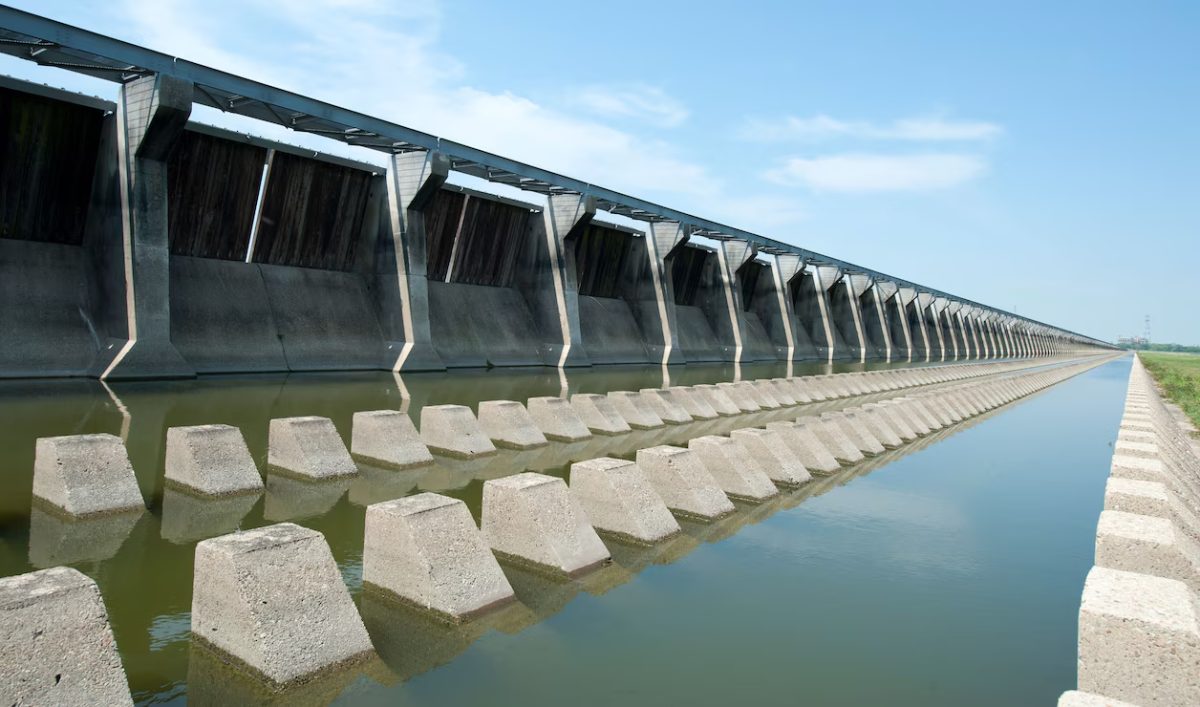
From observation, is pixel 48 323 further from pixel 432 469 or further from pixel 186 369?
pixel 432 469

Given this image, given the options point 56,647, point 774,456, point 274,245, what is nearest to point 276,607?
point 56,647

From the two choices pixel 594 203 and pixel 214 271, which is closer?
pixel 214 271

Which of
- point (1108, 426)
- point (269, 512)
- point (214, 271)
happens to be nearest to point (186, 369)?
point (214, 271)

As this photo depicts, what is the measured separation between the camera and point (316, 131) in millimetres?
21984

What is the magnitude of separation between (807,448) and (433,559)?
23.9 ft

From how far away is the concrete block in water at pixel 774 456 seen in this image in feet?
32.5

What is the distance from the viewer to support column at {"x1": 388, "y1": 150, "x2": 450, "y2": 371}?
77.6ft

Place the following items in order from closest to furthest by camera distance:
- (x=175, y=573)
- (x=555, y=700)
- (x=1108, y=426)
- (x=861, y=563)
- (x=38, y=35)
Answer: (x=555, y=700) → (x=175, y=573) → (x=861, y=563) → (x=38, y=35) → (x=1108, y=426)

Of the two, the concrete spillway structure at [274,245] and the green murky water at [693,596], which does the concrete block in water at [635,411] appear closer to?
the green murky water at [693,596]

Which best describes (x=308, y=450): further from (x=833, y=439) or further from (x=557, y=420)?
(x=833, y=439)

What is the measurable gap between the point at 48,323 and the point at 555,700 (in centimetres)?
1854

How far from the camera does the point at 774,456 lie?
395 inches

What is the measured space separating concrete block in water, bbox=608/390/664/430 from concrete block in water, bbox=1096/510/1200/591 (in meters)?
8.88

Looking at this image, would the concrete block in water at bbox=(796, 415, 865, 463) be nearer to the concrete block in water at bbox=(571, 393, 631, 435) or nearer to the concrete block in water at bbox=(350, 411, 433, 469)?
the concrete block in water at bbox=(571, 393, 631, 435)
